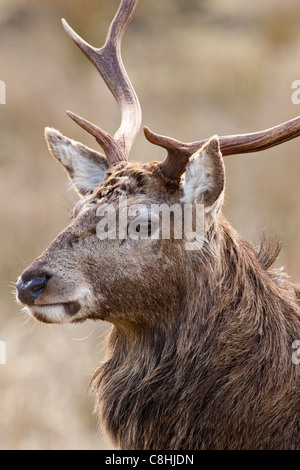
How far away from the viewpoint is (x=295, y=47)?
14602 mm

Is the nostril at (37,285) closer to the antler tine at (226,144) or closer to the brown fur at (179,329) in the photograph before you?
the brown fur at (179,329)

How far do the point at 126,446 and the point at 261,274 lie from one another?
1301 millimetres

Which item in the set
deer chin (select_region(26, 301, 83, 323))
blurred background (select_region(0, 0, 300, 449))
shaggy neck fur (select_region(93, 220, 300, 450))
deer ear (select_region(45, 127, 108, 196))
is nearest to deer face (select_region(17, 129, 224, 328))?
deer chin (select_region(26, 301, 83, 323))

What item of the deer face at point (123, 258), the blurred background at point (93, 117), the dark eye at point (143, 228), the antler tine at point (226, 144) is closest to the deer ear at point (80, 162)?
the deer face at point (123, 258)

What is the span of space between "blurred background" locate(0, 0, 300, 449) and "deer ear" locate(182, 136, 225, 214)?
264 cm

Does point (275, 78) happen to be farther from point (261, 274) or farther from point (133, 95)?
point (261, 274)

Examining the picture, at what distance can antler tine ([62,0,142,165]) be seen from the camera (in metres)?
5.47

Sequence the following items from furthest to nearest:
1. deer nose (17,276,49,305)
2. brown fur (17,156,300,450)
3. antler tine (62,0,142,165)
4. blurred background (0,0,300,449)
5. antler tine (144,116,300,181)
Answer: blurred background (0,0,300,449) < antler tine (62,0,142,165) < antler tine (144,116,300,181) < brown fur (17,156,300,450) < deer nose (17,276,49,305)

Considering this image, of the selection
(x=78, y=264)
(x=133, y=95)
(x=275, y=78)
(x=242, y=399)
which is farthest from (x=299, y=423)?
(x=275, y=78)

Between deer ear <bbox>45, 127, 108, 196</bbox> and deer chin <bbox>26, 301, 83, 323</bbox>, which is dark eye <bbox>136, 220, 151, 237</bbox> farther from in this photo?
deer ear <bbox>45, 127, 108, 196</bbox>

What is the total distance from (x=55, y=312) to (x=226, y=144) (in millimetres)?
1419

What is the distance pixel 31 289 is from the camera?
4.55 meters

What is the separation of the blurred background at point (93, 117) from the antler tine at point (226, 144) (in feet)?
8.06

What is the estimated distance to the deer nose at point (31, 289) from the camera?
455cm
